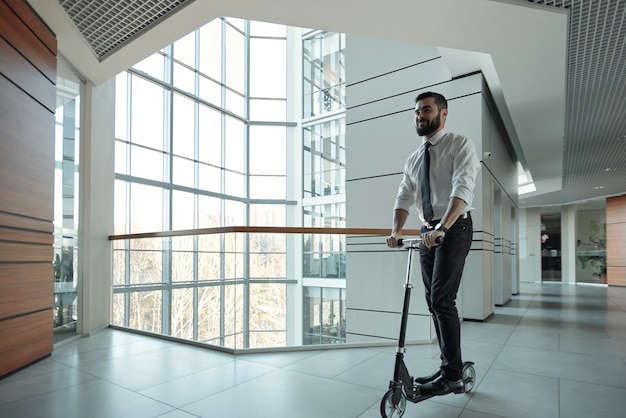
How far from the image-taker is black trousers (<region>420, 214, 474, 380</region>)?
2.12 m

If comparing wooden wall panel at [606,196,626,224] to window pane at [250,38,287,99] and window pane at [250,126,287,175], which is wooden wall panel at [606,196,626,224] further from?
window pane at [250,38,287,99]

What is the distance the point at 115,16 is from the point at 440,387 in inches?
143

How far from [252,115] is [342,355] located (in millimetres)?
12218

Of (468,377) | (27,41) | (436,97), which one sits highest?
(27,41)

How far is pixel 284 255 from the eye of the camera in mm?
3650

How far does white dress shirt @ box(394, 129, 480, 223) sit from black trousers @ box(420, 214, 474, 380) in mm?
147

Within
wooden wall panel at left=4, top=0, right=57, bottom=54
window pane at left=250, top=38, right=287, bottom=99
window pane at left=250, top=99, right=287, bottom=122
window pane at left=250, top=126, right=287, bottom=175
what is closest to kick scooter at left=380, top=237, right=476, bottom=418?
wooden wall panel at left=4, top=0, right=57, bottom=54

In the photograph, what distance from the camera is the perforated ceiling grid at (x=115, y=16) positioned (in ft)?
10.5

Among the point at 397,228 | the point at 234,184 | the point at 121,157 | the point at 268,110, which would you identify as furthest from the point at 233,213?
the point at 397,228

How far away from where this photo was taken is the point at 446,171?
2184 millimetres

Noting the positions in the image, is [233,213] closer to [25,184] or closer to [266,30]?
[266,30]

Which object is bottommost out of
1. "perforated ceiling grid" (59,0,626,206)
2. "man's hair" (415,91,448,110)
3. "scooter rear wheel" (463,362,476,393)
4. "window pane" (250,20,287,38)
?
"scooter rear wheel" (463,362,476,393)

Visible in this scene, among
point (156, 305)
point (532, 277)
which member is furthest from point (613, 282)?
point (156, 305)

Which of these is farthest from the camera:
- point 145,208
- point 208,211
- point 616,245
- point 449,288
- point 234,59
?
point 234,59
